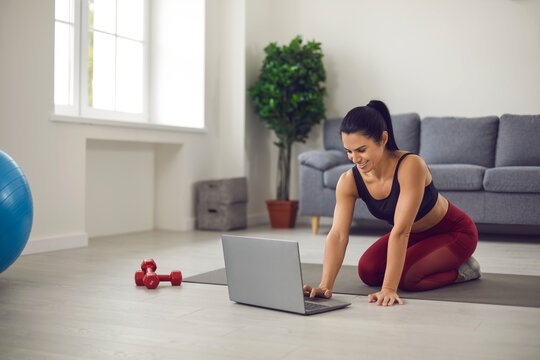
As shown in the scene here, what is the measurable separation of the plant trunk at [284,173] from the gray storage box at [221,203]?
→ 0.40 m

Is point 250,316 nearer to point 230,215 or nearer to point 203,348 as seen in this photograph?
point 203,348

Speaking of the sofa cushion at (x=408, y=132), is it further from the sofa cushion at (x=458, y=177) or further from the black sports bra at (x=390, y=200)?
the black sports bra at (x=390, y=200)

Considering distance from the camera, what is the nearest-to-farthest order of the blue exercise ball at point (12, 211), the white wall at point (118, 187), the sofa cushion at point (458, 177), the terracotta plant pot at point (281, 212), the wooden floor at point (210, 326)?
1. the wooden floor at point (210, 326)
2. the blue exercise ball at point (12, 211)
3. the sofa cushion at point (458, 177)
4. the white wall at point (118, 187)
5. the terracotta plant pot at point (281, 212)

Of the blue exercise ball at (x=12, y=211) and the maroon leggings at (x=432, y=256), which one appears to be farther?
the maroon leggings at (x=432, y=256)

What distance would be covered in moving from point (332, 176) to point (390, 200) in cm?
225

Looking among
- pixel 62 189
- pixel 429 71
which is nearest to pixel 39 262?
pixel 62 189

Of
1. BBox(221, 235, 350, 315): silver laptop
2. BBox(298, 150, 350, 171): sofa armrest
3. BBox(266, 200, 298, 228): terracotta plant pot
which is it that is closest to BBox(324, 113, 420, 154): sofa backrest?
BBox(298, 150, 350, 171): sofa armrest

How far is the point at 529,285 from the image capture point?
2604mm

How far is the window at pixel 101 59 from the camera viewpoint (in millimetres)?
4281

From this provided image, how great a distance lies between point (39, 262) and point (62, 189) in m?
0.68

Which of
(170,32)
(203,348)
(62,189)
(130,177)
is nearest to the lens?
(203,348)

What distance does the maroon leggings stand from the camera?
2480 millimetres

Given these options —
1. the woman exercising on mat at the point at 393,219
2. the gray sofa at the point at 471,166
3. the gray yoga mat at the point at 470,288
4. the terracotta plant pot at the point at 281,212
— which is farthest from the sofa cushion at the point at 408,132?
the woman exercising on mat at the point at 393,219

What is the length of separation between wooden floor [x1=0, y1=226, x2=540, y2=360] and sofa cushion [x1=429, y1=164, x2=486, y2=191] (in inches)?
82.9
